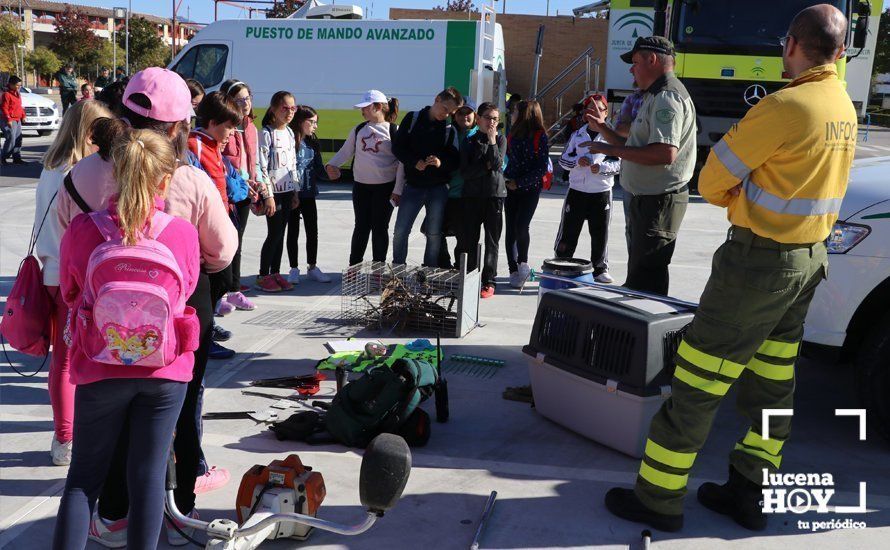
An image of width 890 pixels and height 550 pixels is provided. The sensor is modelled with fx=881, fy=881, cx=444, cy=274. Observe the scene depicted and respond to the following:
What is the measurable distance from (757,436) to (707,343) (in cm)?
66

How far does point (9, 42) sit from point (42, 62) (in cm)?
660

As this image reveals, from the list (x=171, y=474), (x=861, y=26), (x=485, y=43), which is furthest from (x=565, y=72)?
(x=171, y=474)

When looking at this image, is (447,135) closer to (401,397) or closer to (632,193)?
(632,193)

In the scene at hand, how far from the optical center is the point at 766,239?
3.71m

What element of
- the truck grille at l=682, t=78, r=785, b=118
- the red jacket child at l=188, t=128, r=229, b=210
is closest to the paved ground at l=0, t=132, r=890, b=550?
the red jacket child at l=188, t=128, r=229, b=210

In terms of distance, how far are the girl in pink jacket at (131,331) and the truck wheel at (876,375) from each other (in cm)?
365

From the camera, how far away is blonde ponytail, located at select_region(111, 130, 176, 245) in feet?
9.41

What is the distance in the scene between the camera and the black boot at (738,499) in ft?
13.2

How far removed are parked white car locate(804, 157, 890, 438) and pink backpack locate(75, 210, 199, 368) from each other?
11.9 ft

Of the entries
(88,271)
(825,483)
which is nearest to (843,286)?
(825,483)

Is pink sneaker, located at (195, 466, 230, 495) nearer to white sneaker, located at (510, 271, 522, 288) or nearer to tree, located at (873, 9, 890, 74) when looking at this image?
white sneaker, located at (510, 271, 522, 288)

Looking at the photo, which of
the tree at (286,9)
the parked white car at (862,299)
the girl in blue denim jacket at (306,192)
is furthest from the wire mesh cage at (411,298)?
the tree at (286,9)

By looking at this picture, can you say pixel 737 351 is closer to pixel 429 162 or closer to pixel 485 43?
pixel 429 162

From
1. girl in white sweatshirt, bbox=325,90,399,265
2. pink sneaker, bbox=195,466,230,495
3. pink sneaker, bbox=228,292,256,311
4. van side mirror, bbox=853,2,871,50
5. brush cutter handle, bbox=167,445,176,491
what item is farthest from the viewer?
van side mirror, bbox=853,2,871,50
